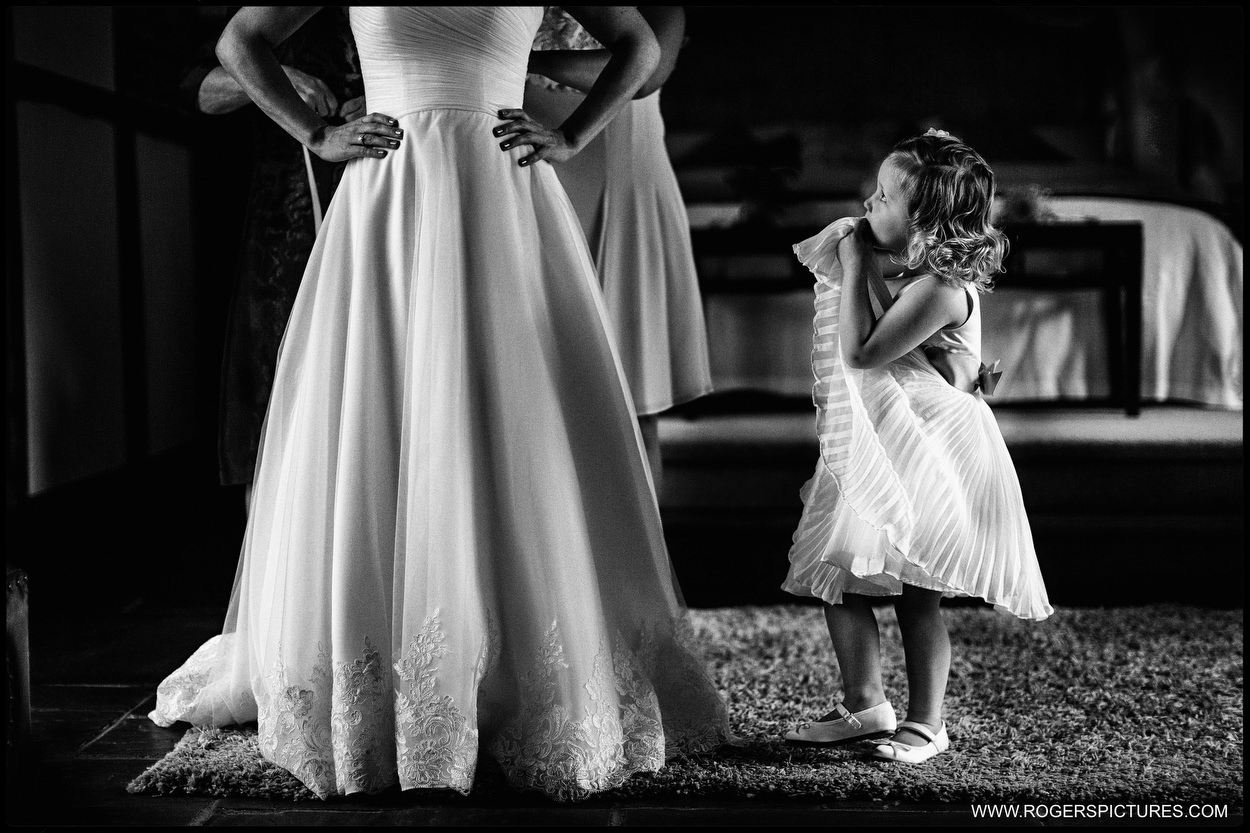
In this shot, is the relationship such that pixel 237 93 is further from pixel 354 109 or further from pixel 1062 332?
pixel 1062 332

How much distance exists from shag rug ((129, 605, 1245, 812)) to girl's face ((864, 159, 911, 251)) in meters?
0.73

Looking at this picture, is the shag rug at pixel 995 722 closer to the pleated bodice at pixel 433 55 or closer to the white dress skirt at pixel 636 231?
the white dress skirt at pixel 636 231

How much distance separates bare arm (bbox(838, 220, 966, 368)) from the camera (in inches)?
63.2

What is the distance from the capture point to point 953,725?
70.4 inches

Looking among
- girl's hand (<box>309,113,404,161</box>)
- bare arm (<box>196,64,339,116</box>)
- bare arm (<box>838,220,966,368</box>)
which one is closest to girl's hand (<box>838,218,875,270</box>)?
bare arm (<box>838,220,966,368</box>)

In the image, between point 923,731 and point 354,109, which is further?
point 354,109

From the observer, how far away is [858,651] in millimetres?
1700

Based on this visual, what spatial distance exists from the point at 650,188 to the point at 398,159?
0.72 metres

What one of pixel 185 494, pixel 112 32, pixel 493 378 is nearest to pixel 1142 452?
pixel 493 378

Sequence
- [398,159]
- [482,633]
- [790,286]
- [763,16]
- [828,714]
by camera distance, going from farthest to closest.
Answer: [763,16] < [790,286] < [828,714] < [398,159] < [482,633]

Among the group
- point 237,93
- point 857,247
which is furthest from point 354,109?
point 857,247

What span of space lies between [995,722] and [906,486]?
18.5 inches

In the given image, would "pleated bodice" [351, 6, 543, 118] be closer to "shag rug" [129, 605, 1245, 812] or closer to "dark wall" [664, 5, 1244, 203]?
"shag rug" [129, 605, 1245, 812]

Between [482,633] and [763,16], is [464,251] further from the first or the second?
[763,16]
